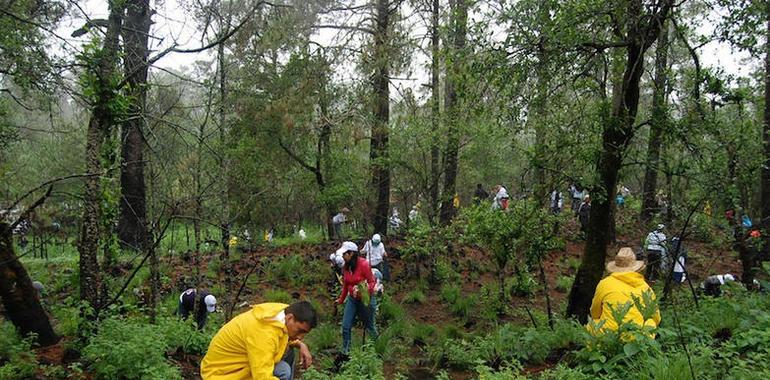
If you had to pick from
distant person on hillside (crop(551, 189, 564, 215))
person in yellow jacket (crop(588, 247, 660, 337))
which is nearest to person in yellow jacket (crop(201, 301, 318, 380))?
person in yellow jacket (crop(588, 247, 660, 337))

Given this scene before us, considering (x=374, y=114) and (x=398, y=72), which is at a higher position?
(x=398, y=72)

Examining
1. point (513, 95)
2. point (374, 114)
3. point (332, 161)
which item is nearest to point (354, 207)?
point (332, 161)

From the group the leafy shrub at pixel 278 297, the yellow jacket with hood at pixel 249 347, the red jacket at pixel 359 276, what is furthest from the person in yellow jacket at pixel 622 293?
the leafy shrub at pixel 278 297

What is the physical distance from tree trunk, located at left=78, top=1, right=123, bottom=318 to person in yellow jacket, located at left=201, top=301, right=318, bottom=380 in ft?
7.46

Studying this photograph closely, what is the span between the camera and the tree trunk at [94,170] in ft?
16.6

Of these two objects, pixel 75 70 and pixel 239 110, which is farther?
pixel 239 110

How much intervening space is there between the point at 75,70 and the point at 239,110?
7005 mm

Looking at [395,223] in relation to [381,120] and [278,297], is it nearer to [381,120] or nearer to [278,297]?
[381,120]

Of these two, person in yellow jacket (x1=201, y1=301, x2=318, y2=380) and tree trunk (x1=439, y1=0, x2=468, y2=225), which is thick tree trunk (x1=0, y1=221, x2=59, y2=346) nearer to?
person in yellow jacket (x1=201, y1=301, x2=318, y2=380)

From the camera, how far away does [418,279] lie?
11.6m

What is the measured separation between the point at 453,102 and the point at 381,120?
1.87 meters

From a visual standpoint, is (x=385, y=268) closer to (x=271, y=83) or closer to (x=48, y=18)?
(x=271, y=83)

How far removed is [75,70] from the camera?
19.1 feet

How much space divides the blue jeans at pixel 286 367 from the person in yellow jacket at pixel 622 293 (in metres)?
2.64
